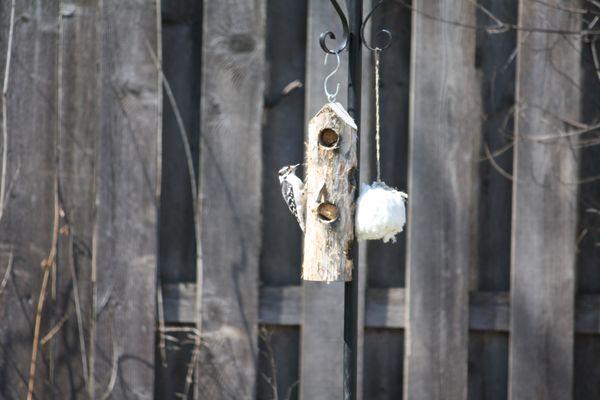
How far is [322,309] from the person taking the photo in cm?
342

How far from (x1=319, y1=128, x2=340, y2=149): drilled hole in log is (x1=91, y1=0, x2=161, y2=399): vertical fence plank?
118cm

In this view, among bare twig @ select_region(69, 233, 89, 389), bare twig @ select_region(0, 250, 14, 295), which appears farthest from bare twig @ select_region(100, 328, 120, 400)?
bare twig @ select_region(0, 250, 14, 295)

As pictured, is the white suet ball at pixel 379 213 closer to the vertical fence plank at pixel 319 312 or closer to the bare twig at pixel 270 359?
the vertical fence plank at pixel 319 312

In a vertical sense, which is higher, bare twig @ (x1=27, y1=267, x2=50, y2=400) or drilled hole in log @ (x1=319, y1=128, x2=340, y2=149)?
drilled hole in log @ (x1=319, y1=128, x2=340, y2=149)

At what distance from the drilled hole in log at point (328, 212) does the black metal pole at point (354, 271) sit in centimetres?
11

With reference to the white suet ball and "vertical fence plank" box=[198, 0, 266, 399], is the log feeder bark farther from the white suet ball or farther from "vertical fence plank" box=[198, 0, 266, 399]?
"vertical fence plank" box=[198, 0, 266, 399]

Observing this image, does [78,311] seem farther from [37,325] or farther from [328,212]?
[328,212]

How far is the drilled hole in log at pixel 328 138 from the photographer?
2.51 m

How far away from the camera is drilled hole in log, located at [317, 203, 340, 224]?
8.16 ft

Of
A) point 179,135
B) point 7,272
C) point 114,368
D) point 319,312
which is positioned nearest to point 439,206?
point 319,312

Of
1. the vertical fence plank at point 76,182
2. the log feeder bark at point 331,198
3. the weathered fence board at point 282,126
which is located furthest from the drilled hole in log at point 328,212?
the vertical fence plank at point 76,182

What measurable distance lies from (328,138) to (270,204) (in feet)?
3.49

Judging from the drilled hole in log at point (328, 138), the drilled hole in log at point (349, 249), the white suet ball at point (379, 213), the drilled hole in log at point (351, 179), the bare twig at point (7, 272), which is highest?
the drilled hole in log at point (328, 138)

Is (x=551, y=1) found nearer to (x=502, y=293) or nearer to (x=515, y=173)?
(x=515, y=173)
